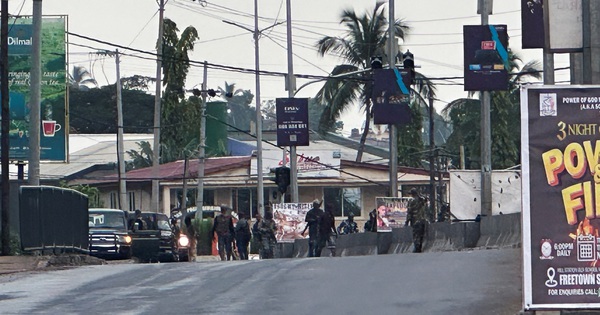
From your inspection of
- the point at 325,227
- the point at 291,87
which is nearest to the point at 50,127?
the point at 291,87

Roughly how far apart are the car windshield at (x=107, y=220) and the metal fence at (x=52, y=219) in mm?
2913

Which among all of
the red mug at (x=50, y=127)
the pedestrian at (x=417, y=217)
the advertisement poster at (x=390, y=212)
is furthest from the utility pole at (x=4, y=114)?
the red mug at (x=50, y=127)

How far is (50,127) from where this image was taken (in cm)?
4978

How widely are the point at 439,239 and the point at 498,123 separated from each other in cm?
3404

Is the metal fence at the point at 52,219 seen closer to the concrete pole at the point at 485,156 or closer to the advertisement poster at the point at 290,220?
the concrete pole at the point at 485,156

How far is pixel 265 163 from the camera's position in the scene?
75062 millimetres

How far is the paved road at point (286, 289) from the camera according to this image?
15.2 m

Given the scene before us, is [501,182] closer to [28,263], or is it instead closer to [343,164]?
[28,263]

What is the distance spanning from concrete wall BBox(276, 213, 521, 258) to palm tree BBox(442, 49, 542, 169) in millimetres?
20327

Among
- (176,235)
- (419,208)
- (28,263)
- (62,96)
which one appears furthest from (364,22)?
(28,263)

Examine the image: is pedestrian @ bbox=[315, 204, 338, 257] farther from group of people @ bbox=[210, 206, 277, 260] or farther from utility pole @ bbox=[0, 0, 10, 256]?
utility pole @ bbox=[0, 0, 10, 256]

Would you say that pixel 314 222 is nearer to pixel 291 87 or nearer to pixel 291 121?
pixel 291 121

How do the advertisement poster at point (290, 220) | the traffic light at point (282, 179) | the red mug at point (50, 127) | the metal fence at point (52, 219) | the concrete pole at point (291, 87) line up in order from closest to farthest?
the metal fence at point (52, 219) → the advertisement poster at point (290, 220) → the traffic light at point (282, 179) → the concrete pole at point (291, 87) → the red mug at point (50, 127)

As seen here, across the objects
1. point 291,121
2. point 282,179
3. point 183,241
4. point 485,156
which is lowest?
point 183,241
